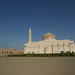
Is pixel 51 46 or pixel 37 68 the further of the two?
pixel 51 46

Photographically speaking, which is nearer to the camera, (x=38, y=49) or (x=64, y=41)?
(x=64, y=41)

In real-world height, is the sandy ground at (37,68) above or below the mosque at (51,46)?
below

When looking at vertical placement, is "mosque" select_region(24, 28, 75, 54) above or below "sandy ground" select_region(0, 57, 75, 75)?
above

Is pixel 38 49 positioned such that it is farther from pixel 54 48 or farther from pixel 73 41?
pixel 73 41

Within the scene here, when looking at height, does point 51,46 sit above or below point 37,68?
above

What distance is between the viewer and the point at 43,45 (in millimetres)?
44469

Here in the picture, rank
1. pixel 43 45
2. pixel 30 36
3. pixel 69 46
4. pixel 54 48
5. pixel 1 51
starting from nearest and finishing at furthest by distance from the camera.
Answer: pixel 69 46 → pixel 54 48 → pixel 43 45 → pixel 1 51 → pixel 30 36

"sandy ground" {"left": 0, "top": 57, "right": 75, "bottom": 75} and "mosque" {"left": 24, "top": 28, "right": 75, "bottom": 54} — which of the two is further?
"mosque" {"left": 24, "top": 28, "right": 75, "bottom": 54}

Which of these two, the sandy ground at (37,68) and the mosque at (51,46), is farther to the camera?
the mosque at (51,46)

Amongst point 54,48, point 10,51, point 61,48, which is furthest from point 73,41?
point 10,51

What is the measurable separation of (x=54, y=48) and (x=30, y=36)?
1783 cm

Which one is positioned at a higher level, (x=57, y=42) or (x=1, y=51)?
(x=57, y=42)

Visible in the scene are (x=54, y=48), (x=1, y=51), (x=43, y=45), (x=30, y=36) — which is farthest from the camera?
(x=30, y=36)

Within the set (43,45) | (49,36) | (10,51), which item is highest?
(49,36)
